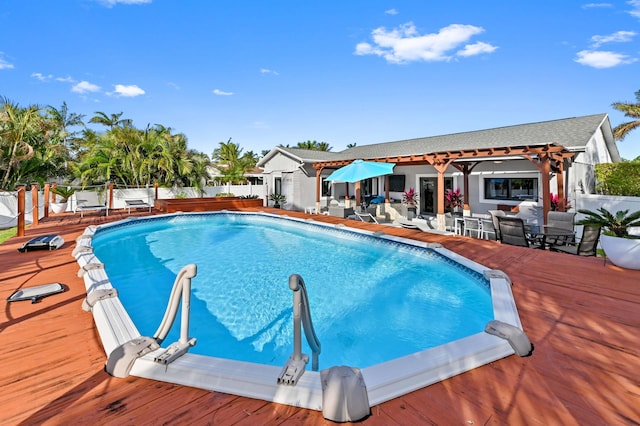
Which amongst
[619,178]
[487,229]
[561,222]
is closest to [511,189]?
[619,178]

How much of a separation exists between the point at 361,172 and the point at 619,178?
10.8m

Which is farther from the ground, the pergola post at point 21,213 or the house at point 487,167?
the house at point 487,167

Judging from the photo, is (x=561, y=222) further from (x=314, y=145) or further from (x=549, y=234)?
(x=314, y=145)

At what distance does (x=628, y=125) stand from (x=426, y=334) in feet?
85.9

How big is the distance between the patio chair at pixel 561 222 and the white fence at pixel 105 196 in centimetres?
2031

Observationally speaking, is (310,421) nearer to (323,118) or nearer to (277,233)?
(277,233)

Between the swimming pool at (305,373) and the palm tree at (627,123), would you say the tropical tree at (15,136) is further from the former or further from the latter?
the palm tree at (627,123)

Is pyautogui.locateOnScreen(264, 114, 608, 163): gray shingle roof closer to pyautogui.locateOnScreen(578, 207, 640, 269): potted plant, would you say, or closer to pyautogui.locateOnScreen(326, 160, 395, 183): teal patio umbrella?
pyautogui.locateOnScreen(578, 207, 640, 269): potted plant

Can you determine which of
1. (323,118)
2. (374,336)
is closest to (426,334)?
(374,336)

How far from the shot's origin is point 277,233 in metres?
13.8

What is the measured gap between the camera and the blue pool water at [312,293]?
16.1ft

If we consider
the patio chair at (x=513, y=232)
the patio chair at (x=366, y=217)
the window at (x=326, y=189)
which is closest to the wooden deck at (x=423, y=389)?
the patio chair at (x=513, y=232)

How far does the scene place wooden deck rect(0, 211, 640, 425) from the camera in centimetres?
221

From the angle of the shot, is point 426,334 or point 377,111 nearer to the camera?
point 426,334
